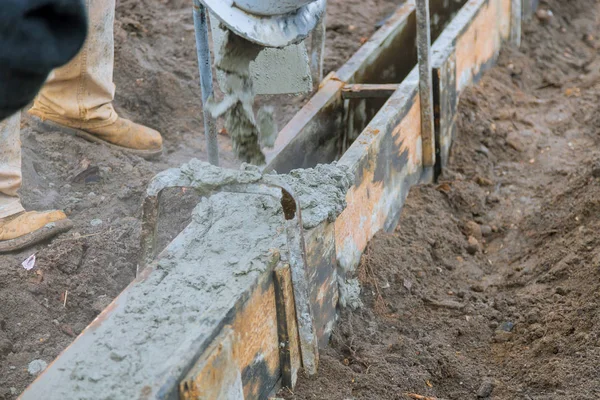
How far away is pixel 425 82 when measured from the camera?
4.09 m

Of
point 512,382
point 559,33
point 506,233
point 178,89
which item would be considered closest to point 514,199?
point 506,233

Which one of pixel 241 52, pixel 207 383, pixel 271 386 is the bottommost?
pixel 271 386

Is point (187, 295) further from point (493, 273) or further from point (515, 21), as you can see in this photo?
point (515, 21)

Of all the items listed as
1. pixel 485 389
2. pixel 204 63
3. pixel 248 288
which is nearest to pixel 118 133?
pixel 204 63

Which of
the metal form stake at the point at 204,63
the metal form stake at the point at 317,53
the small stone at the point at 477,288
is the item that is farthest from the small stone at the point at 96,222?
the small stone at the point at 477,288

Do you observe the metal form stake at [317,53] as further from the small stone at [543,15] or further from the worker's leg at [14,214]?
the small stone at [543,15]

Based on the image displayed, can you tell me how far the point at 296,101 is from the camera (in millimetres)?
5035

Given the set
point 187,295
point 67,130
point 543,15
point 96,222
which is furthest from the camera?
point 543,15

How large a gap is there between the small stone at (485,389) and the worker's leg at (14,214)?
189cm

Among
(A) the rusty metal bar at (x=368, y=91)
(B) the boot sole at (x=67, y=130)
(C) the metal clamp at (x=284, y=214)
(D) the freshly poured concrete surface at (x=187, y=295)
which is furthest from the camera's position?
(A) the rusty metal bar at (x=368, y=91)

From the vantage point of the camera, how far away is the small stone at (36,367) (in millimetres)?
2752

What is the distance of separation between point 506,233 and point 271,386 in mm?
2054

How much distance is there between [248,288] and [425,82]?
215cm

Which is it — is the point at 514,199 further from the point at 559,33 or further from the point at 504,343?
the point at 559,33
